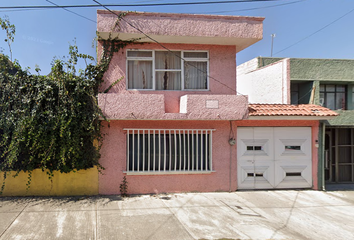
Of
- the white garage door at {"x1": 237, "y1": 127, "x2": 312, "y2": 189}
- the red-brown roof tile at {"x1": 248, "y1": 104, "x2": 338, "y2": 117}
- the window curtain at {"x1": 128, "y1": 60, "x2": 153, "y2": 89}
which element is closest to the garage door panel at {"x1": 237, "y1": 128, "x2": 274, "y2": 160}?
the white garage door at {"x1": 237, "y1": 127, "x2": 312, "y2": 189}

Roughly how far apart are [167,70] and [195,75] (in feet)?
3.11

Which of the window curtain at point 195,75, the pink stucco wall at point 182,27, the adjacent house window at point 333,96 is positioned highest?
the pink stucco wall at point 182,27

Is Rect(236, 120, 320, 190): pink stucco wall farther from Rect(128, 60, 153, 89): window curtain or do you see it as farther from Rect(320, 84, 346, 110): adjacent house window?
Rect(128, 60, 153, 89): window curtain

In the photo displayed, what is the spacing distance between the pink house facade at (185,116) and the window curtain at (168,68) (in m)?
0.03

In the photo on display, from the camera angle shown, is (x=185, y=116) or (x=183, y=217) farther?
(x=185, y=116)

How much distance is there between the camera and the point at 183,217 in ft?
18.7

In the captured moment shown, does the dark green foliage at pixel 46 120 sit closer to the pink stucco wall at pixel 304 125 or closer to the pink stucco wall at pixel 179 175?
the pink stucco wall at pixel 179 175

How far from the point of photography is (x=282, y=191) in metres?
7.86

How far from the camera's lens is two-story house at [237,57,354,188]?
9.19 m

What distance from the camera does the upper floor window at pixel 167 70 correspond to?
7684 millimetres

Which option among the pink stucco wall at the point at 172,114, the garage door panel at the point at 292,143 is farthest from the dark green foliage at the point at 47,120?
the garage door panel at the point at 292,143

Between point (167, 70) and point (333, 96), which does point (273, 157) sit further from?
point (167, 70)

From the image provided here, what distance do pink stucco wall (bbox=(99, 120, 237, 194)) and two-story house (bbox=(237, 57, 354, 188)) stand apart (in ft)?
11.0

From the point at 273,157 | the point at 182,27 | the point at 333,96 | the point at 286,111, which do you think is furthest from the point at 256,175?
the point at 182,27
